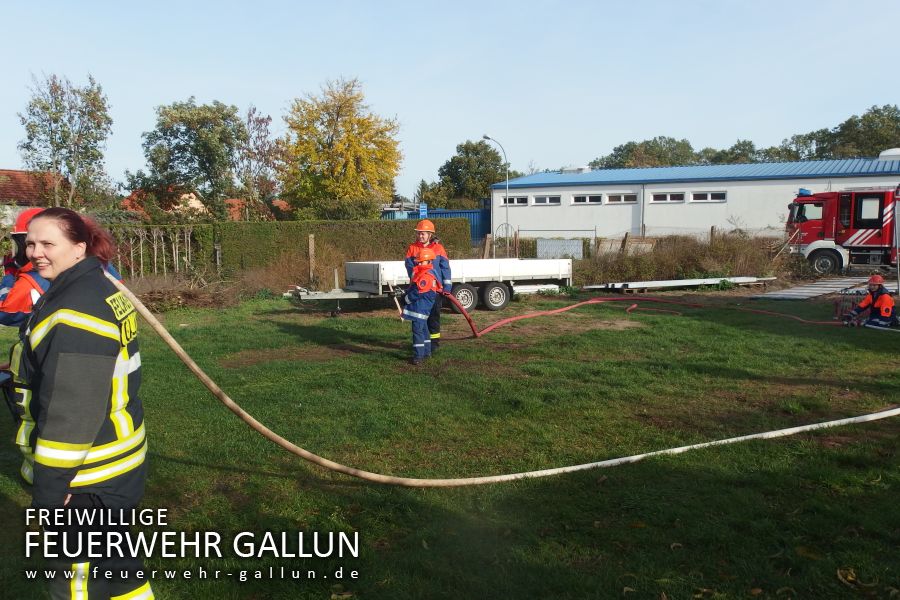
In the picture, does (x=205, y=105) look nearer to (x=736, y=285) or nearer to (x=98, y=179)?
(x=98, y=179)

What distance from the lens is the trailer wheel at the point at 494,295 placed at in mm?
15539

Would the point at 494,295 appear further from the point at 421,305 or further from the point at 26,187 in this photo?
the point at 26,187

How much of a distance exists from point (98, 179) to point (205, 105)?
32.8 ft

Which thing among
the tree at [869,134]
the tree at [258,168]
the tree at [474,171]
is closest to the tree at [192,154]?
the tree at [258,168]

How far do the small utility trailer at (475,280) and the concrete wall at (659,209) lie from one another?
14916mm

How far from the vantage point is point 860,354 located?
352 inches

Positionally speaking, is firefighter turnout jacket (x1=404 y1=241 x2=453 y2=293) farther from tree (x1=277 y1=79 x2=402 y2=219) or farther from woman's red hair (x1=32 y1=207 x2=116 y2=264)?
tree (x1=277 y1=79 x2=402 y2=219)

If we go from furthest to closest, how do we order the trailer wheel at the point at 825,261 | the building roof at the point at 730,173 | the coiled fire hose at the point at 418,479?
1. the building roof at the point at 730,173
2. the trailer wheel at the point at 825,261
3. the coiled fire hose at the point at 418,479

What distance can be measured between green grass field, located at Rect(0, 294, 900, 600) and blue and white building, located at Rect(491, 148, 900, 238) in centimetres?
2392

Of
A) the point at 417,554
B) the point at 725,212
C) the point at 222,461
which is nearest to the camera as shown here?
the point at 417,554

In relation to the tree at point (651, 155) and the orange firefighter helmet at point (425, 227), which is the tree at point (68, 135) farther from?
the tree at point (651, 155)

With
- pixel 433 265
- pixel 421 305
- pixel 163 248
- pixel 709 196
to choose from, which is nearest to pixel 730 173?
pixel 709 196

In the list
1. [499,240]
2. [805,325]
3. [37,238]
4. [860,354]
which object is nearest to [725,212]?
[499,240]

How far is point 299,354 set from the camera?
32.2 feet
